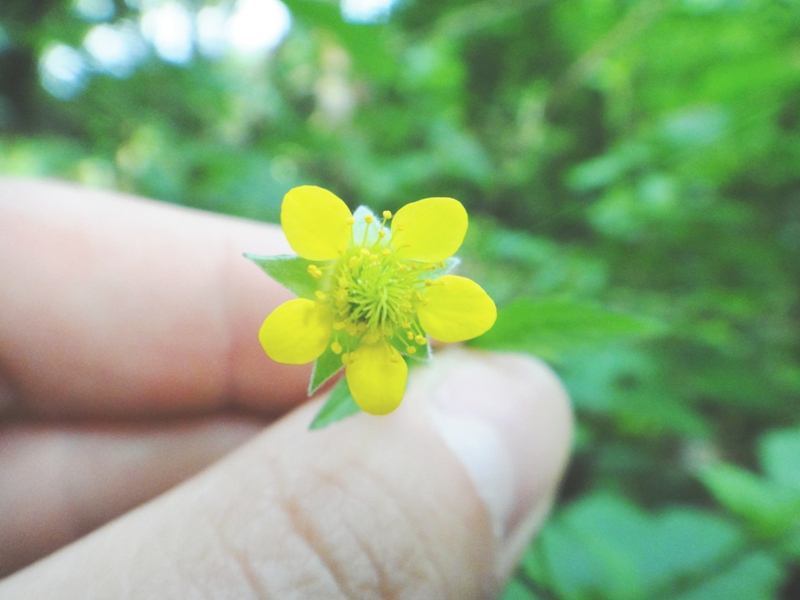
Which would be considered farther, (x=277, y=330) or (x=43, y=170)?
(x=43, y=170)

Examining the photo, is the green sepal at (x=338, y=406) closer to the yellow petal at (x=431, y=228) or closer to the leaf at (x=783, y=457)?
the yellow petal at (x=431, y=228)

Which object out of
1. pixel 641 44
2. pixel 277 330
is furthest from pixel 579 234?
pixel 277 330

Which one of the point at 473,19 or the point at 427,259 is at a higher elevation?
the point at 473,19

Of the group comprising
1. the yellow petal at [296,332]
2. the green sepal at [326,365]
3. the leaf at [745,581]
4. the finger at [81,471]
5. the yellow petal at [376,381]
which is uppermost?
the yellow petal at [296,332]

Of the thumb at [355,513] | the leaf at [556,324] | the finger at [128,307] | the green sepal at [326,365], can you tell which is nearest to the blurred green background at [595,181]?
the leaf at [556,324]

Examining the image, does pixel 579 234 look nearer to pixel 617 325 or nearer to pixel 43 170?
pixel 617 325

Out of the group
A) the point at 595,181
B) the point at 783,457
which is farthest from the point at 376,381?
the point at 595,181

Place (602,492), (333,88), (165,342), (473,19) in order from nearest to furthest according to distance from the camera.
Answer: (165,342)
(602,492)
(473,19)
(333,88)
